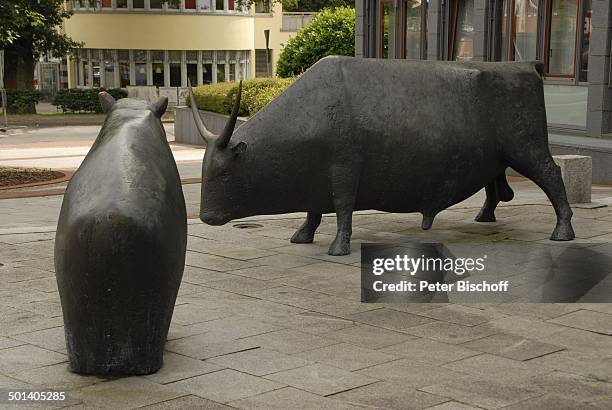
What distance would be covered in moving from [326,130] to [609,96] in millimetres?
10167

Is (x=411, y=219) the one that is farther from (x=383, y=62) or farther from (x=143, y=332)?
(x=143, y=332)

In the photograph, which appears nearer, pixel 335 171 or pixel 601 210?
pixel 335 171

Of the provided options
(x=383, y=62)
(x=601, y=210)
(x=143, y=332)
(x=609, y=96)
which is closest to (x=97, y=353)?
(x=143, y=332)

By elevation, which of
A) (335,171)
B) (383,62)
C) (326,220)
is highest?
(383,62)

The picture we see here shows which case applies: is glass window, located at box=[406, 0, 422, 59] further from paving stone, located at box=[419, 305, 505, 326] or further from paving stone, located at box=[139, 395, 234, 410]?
paving stone, located at box=[139, 395, 234, 410]

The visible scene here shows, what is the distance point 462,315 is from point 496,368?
5.19ft

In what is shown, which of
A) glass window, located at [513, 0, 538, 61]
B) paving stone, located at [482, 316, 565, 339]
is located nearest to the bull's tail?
paving stone, located at [482, 316, 565, 339]

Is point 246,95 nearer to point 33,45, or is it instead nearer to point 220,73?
point 33,45

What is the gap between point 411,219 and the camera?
521 inches

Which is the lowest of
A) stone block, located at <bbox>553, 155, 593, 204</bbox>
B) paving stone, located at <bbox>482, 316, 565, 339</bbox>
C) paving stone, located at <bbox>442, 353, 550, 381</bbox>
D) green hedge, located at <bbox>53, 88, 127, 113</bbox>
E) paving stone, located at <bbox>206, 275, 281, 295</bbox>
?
green hedge, located at <bbox>53, 88, 127, 113</bbox>

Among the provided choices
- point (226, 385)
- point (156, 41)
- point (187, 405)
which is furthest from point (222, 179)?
point (156, 41)

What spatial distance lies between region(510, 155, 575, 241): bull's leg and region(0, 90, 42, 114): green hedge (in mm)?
34387

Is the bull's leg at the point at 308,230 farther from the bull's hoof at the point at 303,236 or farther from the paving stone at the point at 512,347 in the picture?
the paving stone at the point at 512,347

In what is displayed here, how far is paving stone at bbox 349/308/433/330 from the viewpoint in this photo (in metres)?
8.17
